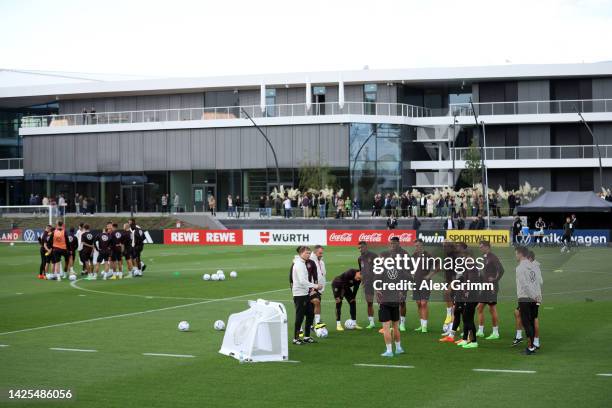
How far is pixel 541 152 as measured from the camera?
7638cm

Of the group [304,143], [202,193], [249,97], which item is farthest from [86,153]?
[304,143]

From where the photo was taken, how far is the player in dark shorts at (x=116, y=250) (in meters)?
34.8

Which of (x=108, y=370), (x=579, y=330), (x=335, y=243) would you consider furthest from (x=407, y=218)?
(x=108, y=370)

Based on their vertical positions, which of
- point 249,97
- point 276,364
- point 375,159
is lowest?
point 276,364

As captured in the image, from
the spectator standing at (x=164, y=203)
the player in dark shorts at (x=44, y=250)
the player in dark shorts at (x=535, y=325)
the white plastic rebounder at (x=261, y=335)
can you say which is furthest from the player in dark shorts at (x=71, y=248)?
the spectator standing at (x=164, y=203)

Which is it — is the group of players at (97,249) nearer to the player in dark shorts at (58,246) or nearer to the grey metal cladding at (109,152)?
the player in dark shorts at (58,246)

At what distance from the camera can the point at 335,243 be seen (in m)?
58.4

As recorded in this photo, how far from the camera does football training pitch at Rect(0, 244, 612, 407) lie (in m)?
14.1

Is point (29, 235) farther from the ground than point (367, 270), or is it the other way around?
point (367, 270)

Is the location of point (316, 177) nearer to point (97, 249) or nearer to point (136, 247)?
point (136, 247)

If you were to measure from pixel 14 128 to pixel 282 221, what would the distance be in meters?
40.7

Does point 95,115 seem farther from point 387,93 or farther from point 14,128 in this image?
point 387,93

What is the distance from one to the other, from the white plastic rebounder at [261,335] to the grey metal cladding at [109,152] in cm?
6509

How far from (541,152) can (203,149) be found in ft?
97.1
